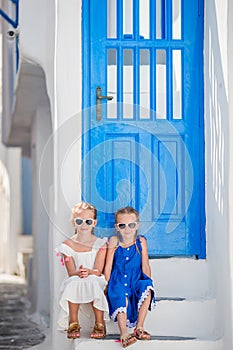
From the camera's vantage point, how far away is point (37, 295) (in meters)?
9.89

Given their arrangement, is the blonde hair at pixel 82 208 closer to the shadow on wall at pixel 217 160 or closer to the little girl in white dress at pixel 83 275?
the little girl in white dress at pixel 83 275

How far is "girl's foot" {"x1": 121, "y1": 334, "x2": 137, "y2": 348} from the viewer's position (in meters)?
→ 5.66

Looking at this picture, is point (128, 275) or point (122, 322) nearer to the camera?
point (122, 322)

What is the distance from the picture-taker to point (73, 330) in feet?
19.2

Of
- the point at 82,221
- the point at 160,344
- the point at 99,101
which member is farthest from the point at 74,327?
the point at 99,101

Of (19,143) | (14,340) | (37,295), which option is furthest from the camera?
(19,143)

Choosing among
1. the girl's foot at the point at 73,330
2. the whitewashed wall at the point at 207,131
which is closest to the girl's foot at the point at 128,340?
the girl's foot at the point at 73,330

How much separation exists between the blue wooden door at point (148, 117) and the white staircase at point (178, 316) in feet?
0.48

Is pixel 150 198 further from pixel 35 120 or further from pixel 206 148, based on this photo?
pixel 35 120

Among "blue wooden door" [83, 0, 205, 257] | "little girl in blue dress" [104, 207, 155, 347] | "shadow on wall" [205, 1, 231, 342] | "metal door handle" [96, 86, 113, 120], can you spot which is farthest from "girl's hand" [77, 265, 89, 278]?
"metal door handle" [96, 86, 113, 120]

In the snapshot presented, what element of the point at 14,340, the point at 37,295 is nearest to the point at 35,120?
the point at 37,295

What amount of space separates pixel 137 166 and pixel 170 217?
47 cm

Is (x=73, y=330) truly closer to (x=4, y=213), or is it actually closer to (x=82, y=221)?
(x=82, y=221)

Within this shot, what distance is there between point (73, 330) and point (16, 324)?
10.8ft
